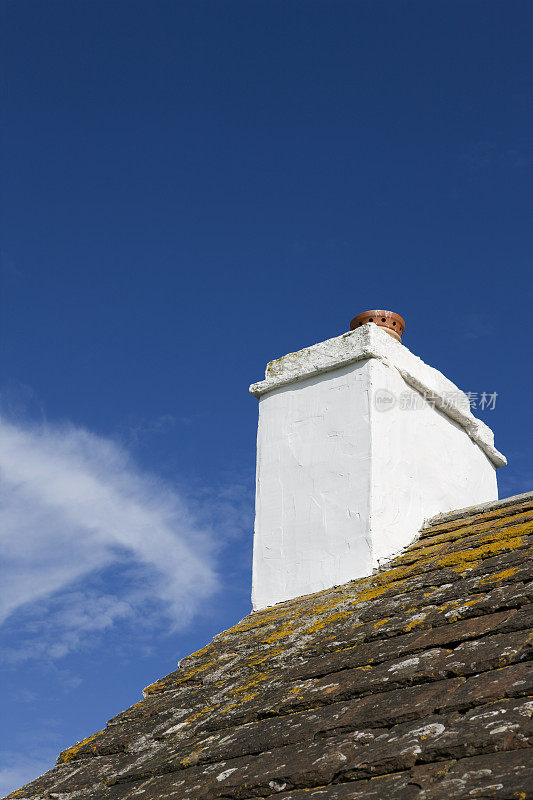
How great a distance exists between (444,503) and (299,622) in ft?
5.99

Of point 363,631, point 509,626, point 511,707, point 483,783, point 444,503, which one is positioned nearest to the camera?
point 483,783

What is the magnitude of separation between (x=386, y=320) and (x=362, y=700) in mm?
Answer: 3717

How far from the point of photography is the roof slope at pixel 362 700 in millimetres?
2051

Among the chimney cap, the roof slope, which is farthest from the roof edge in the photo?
the chimney cap

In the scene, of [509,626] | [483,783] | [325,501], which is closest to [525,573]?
[509,626]

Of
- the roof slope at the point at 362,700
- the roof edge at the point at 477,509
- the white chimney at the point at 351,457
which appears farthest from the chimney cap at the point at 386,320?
the roof slope at the point at 362,700

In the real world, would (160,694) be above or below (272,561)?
below

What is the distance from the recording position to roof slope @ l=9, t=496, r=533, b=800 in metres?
2.05

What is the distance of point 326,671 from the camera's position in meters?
3.21

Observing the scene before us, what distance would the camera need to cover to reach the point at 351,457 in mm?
5168

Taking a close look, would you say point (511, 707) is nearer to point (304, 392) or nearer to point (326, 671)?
point (326, 671)

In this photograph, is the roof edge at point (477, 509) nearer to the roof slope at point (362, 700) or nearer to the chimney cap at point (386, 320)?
Answer: the roof slope at point (362, 700)

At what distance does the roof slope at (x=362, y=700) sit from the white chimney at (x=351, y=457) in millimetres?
311

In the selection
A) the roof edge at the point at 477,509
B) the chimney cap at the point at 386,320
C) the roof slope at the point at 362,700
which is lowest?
the roof slope at the point at 362,700
